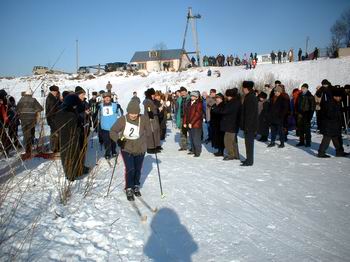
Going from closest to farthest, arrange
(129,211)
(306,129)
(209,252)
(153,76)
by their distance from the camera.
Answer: (209,252), (129,211), (306,129), (153,76)

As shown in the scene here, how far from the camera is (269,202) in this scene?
5.65 m

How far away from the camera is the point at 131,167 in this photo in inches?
234

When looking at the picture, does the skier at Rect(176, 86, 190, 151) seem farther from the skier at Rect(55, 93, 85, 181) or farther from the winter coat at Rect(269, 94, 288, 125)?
the skier at Rect(55, 93, 85, 181)

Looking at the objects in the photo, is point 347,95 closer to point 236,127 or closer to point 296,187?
point 236,127

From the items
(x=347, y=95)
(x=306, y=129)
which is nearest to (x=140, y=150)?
(x=306, y=129)

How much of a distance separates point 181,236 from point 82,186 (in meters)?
2.92

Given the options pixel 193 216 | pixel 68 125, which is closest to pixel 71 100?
pixel 68 125

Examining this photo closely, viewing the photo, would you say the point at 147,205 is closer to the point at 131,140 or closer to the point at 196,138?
the point at 131,140

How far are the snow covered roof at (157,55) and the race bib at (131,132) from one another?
65.0 meters

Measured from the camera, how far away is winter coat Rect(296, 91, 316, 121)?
10.5 metres

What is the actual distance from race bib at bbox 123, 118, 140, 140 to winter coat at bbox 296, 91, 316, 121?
22.0ft

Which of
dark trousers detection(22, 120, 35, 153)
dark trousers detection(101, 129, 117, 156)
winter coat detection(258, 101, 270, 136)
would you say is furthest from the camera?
winter coat detection(258, 101, 270, 136)

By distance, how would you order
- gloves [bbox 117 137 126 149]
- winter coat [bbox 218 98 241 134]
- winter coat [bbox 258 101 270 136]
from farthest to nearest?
1. winter coat [bbox 258 101 270 136]
2. winter coat [bbox 218 98 241 134]
3. gloves [bbox 117 137 126 149]

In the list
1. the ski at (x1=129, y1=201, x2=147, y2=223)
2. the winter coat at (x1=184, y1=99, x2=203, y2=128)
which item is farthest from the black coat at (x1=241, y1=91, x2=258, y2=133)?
the ski at (x1=129, y1=201, x2=147, y2=223)
